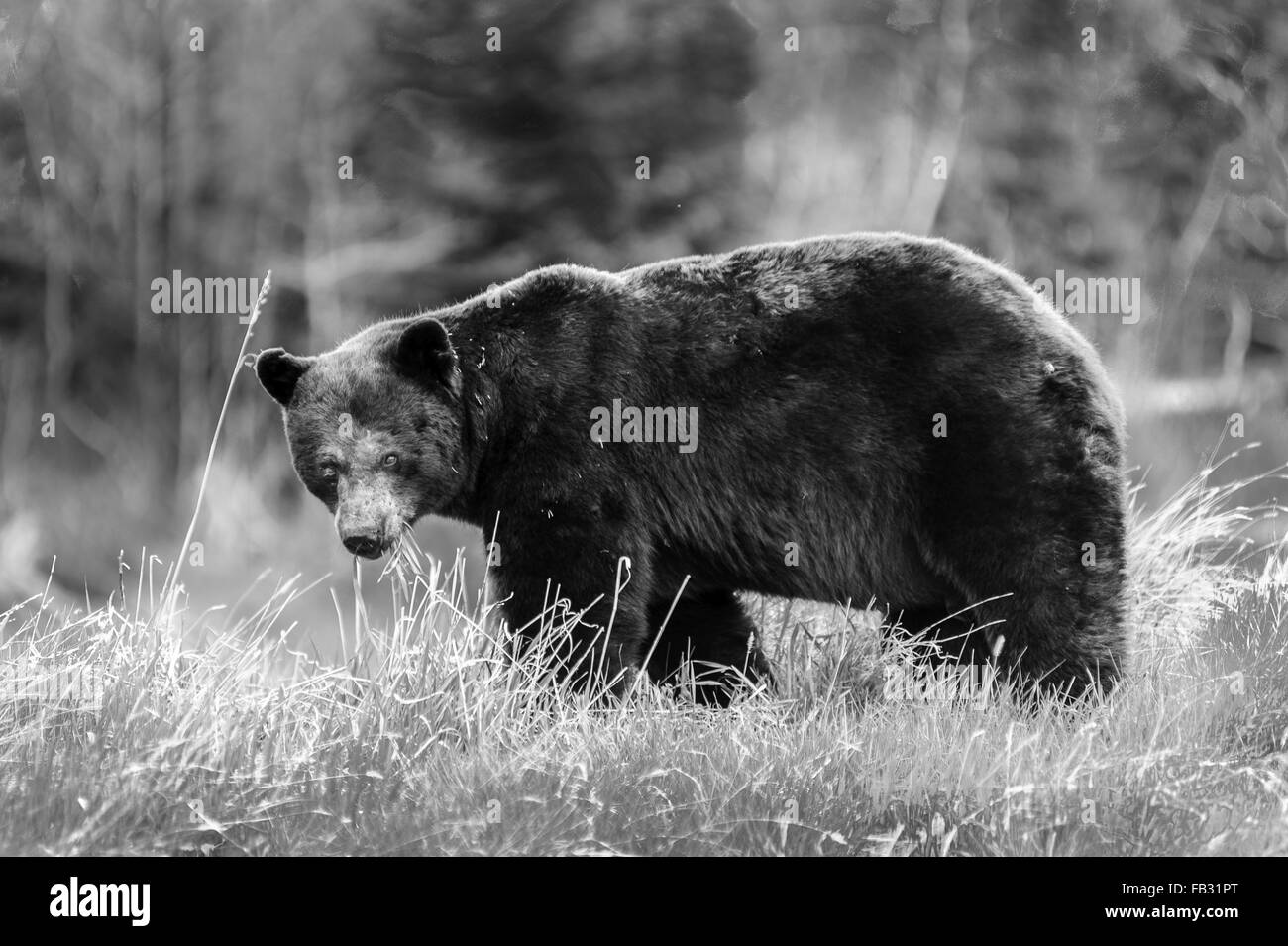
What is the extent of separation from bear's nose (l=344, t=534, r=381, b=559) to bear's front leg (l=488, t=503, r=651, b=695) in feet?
1.50

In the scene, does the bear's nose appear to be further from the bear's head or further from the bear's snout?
the bear's head

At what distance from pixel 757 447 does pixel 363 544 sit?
4.94 feet

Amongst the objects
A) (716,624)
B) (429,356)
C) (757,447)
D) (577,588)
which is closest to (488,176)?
(429,356)

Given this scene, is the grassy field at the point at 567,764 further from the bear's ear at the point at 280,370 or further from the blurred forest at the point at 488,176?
the blurred forest at the point at 488,176

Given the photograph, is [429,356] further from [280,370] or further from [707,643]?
[707,643]

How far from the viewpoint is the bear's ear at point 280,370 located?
223 inches

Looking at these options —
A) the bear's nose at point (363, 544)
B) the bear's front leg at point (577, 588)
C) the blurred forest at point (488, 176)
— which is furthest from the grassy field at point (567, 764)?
the blurred forest at point (488, 176)

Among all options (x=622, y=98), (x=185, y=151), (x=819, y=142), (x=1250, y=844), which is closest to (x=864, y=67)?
(x=819, y=142)

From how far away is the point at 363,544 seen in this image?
5.35 meters

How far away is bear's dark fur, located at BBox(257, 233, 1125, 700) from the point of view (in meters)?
5.25

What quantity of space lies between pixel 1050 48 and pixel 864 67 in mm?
2882

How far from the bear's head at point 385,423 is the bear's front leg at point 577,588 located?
44cm

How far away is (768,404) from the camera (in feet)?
18.1
